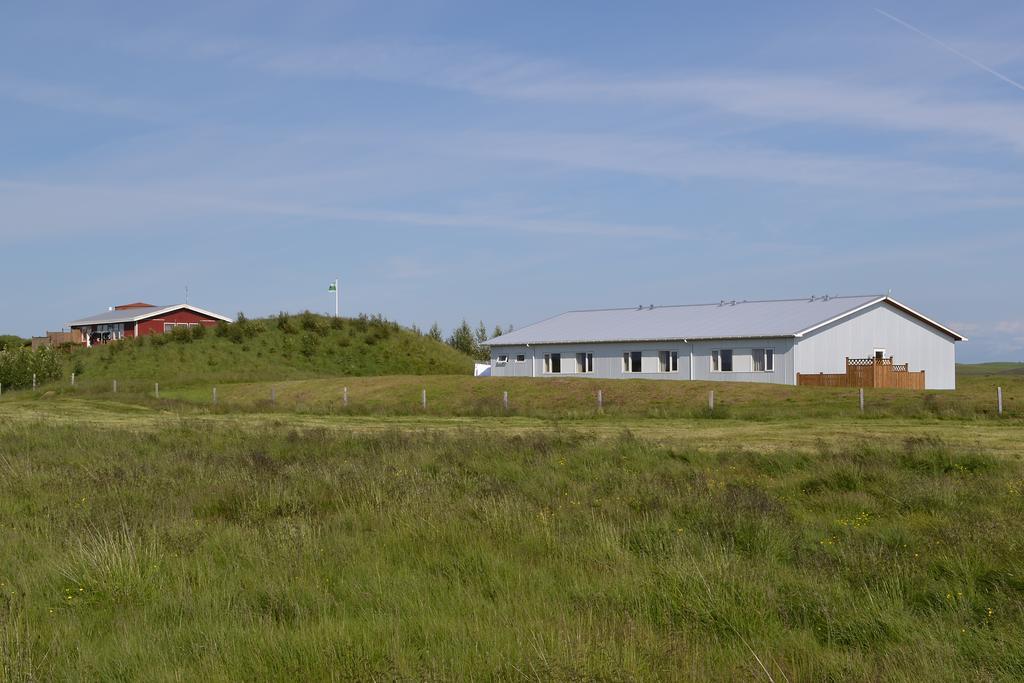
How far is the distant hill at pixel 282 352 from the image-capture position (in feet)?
260

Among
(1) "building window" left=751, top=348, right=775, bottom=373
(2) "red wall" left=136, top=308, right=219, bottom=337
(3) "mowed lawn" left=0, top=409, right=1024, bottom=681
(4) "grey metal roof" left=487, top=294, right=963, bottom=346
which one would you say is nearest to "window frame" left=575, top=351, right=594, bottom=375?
(4) "grey metal roof" left=487, top=294, right=963, bottom=346

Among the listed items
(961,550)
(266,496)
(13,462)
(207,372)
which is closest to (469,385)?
(207,372)

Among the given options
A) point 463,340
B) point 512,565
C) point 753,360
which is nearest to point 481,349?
point 463,340

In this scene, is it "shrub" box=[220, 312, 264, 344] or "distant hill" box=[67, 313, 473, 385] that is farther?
"shrub" box=[220, 312, 264, 344]

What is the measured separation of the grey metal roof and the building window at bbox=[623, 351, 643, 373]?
1019mm

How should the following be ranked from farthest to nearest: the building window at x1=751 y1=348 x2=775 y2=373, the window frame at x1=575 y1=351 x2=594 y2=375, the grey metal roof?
the window frame at x1=575 y1=351 x2=594 y2=375 < the grey metal roof < the building window at x1=751 y1=348 x2=775 y2=373

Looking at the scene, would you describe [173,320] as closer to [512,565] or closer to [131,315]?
[131,315]

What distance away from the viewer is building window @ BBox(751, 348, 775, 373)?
179 feet

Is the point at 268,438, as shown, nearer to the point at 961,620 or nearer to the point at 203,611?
the point at 203,611

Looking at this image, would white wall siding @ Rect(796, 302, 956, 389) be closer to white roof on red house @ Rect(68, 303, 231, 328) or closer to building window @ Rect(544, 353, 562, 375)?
building window @ Rect(544, 353, 562, 375)

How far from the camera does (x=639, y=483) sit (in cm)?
1416

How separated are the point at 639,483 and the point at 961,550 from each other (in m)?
5.07

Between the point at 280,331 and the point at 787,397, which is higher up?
the point at 280,331

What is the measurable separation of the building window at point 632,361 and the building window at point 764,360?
24.3 ft
